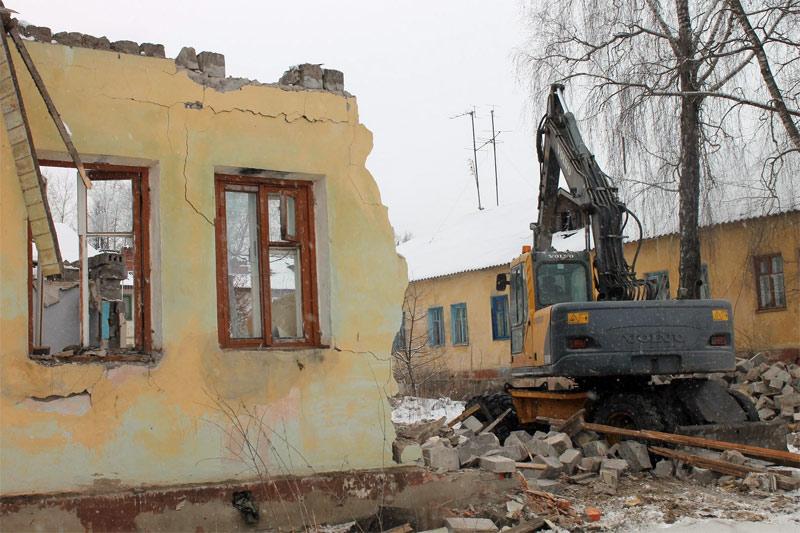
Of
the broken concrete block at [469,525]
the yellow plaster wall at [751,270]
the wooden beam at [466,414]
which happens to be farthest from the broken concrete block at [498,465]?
the yellow plaster wall at [751,270]

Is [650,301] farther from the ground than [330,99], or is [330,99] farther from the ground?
[330,99]

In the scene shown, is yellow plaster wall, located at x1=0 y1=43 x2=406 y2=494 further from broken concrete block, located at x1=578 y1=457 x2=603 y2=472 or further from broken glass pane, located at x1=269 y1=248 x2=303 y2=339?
broken concrete block, located at x1=578 y1=457 x2=603 y2=472

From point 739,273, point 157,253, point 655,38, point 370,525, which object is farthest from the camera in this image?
point 739,273

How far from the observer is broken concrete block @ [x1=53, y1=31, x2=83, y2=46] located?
6.57 meters

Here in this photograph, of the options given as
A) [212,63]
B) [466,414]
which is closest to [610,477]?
[466,414]

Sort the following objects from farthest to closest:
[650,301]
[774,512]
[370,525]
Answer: [650,301] → [774,512] → [370,525]

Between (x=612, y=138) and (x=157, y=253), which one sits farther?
(x=612, y=138)

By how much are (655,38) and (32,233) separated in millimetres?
13446

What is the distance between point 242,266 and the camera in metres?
7.35

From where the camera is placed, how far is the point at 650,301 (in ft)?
38.0

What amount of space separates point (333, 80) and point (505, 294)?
2008 centimetres

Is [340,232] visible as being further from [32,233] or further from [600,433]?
[600,433]

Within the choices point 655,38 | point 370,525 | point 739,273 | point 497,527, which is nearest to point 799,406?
point 739,273

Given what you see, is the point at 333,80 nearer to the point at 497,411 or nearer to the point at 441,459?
the point at 441,459
